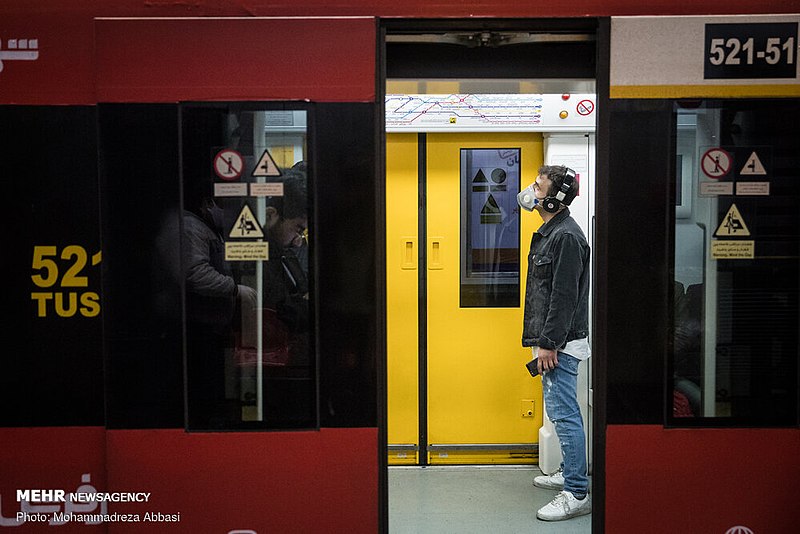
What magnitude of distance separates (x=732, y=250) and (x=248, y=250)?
189cm

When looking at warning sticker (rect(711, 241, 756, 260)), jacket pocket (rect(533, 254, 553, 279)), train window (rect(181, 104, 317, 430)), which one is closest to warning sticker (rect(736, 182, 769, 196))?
warning sticker (rect(711, 241, 756, 260))

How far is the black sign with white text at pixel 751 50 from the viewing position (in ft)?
9.62

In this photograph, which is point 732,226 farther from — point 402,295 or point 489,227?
point 402,295

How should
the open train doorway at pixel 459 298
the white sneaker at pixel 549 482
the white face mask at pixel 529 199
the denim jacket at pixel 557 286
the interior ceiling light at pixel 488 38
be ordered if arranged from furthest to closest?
the open train doorway at pixel 459 298 → the white sneaker at pixel 549 482 → the white face mask at pixel 529 199 → the denim jacket at pixel 557 286 → the interior ceiling light at pixel 488 38

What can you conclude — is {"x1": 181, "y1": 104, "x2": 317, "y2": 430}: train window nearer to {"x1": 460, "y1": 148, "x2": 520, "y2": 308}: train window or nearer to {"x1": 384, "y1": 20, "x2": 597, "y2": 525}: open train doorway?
{"x1": 384, "y1": 20, "x2": 597, "y2": 525}: open train doorway

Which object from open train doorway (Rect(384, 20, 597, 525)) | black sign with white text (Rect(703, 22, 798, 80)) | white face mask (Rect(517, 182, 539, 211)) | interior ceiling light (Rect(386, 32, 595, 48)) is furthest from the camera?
open train doorway (Rect(384, 20, 597, 525))

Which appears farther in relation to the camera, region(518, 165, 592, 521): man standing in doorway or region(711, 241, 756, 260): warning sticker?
region(518, 165, 592, 521): man standing in doorway

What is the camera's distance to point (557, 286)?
12.8 feet

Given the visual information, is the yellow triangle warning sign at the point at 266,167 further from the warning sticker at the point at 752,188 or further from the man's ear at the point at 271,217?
the warning sticker at the point at 752,188

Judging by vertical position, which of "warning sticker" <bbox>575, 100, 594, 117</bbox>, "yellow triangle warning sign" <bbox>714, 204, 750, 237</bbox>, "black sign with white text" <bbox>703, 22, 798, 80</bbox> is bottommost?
"yellow triangle warning sign" <bbox>714, 204, 750, 237</bbox>

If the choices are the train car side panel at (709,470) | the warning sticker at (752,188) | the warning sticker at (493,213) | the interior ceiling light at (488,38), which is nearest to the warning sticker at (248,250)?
the interior ceiling light at (488,38)

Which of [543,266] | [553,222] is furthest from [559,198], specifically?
[543,266]

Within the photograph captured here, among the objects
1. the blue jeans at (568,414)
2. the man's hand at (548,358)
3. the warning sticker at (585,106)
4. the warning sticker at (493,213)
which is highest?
the warning sticker at (585,106)

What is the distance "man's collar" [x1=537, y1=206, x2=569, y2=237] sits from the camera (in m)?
4.06
